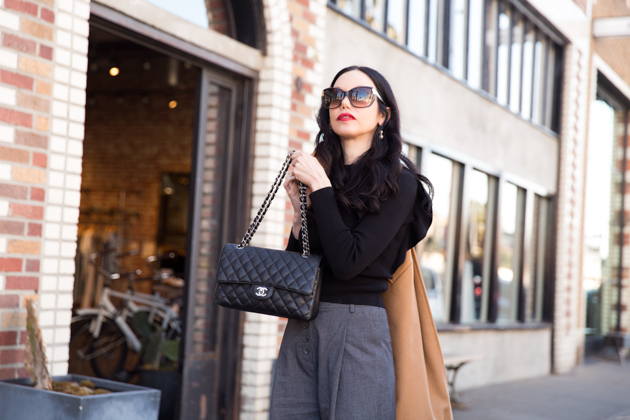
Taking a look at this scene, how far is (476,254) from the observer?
392 inches

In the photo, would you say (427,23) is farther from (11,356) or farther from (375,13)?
(11,356)

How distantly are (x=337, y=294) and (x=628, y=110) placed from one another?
15.3 meters

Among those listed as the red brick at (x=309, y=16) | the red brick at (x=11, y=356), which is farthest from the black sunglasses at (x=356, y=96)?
the red brick at (x=309, y=16)

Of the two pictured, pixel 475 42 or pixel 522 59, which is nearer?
pixel 475 42

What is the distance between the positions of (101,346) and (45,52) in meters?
4.43

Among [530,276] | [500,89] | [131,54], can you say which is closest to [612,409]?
[530,276]

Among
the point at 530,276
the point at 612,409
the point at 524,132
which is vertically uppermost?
the point at 524,132

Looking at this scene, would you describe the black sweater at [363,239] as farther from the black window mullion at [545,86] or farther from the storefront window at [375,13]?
the black window mullion at [545,86]

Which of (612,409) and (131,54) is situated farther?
(131,54)

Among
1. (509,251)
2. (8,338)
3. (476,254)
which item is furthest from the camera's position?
(509,251)

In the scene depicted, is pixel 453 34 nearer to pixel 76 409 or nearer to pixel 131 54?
pixel 131 54

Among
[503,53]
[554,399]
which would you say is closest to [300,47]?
[554,399]

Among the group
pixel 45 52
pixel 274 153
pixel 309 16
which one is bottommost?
pixel 274 153

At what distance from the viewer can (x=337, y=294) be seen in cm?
232
